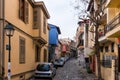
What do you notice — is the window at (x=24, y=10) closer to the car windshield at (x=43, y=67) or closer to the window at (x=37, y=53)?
the car windshield at (x=43, y=67)

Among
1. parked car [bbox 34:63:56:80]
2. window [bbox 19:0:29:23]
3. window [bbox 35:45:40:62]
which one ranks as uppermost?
window [bbox 19:0:29:23]

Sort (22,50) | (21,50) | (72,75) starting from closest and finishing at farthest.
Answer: (21,50), (22,50), (72,75)

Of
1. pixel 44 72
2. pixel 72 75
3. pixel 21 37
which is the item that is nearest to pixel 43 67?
pixel 44 72

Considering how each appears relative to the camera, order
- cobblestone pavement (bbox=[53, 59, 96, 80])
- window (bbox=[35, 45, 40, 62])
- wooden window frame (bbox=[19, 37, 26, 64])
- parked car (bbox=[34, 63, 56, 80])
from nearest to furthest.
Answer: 1. wooden window frame (bbox=[19, 37, 26, 64])
2. parked car (bbox=[34, 63, 56, 80])
3. cobblestone pavement (bbox=[53, 59, 96, 80])
4. window (bbox=[35, 45, 40, 62])

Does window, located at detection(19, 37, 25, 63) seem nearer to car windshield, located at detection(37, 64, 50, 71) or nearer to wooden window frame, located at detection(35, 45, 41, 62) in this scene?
car windshield, located at detection(37, 64, 50, 71)

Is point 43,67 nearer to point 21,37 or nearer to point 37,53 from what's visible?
point 21,37

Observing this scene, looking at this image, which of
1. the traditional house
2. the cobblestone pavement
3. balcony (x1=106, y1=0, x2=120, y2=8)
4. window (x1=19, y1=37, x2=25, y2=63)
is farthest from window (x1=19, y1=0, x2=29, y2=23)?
the cobblestone pavement

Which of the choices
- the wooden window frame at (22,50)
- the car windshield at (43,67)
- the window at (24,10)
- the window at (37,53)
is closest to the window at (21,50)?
the wooden window frame at (22,50)

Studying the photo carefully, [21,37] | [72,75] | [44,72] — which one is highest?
[21,37]

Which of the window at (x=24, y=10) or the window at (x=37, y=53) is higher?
the window at (x=24, y=10)

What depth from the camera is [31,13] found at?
3098 centimetres

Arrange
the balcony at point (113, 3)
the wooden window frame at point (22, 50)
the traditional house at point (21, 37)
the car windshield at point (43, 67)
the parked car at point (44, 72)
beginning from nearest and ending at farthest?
1. the traditional house at point (21, 37)
2. the balcony at point (113, 3)
3. the wooden window frame at point (22, 50)
4. the parked car at point (44, 72)
5. the car windshield at point (43, 67)

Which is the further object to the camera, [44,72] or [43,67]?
[43,67]

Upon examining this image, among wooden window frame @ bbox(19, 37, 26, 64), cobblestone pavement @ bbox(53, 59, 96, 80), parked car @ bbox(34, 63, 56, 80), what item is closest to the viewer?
wooden window frame @ bbox(19, 37, 26, 64)
